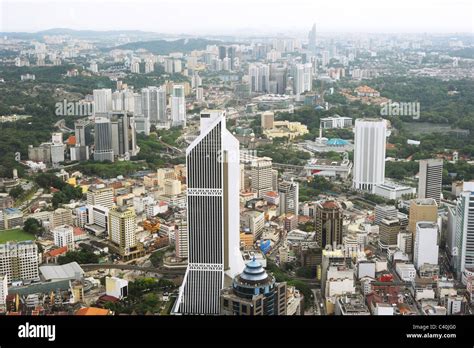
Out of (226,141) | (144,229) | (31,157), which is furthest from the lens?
(31,157)

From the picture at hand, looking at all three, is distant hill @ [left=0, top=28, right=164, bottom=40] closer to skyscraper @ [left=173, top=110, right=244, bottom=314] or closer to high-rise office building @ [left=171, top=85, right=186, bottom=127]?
skyscraper @ [left=173, top=110, right=244, bottom=314]

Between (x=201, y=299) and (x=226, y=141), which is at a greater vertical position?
(x=226, y=141)

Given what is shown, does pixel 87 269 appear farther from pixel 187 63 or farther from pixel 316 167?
pixel 187 63

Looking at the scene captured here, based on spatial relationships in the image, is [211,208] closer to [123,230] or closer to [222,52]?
[123,230]

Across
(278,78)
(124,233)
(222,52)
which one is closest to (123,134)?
(222,52)

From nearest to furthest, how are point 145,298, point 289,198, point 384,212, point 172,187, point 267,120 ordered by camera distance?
point 145,298, point 384,212, point 289,198, point 172,187, point 267,120

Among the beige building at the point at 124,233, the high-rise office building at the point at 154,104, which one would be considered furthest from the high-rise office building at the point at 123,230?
the high-rise office building at the point at 154,104
